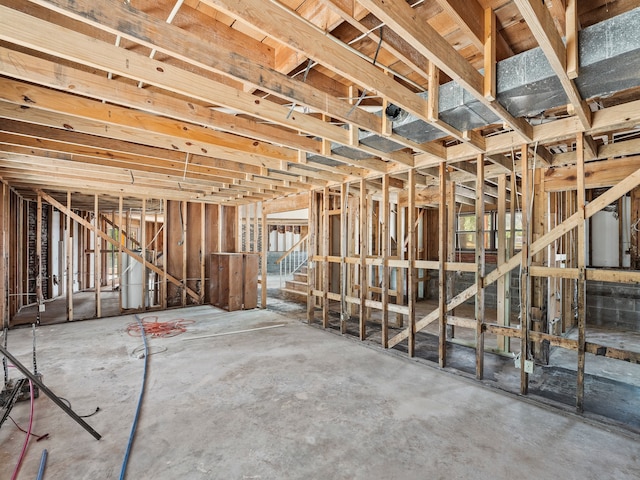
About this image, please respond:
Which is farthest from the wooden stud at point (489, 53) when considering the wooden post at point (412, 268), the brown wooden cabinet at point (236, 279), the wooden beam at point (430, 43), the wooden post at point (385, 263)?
the brown wooden cabinet at point (236, 279)

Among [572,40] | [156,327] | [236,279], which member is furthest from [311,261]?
[572,40]

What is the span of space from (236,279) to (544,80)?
18.6 ft

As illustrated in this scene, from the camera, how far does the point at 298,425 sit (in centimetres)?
235

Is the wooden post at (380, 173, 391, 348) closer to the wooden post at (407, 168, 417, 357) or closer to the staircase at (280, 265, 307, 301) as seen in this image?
the wooden post at (407, 168, 417, 357)

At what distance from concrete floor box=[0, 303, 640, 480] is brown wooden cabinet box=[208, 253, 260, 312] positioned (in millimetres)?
2537

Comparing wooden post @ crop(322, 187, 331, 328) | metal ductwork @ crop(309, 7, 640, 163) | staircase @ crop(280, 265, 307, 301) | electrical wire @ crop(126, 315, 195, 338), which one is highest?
metal ductwork @ crop(309, 7, 640, 163)

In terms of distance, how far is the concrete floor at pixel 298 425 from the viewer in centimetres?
192

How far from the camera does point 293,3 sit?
1.65 meters

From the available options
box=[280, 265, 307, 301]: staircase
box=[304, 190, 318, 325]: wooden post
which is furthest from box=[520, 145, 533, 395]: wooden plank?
box=[280, 265, 307, 301]: staircase

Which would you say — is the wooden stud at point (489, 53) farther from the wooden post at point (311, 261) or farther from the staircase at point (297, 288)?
the staircase at point (297, 288)

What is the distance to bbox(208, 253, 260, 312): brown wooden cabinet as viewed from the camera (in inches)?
248

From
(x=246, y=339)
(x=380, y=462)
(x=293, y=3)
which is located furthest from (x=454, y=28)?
(x=246, y=339)

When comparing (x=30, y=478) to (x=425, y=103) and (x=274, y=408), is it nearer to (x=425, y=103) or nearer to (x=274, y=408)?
(x=274, y=408)

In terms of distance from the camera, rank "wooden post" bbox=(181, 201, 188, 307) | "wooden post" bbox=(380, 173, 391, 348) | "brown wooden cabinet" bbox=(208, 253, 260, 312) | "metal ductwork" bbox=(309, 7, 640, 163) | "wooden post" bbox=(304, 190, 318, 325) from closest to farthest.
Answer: "metal ductwork" bbox=(309, 7, 640, 163) < "wooden post" bbox=(380, 173, 391, 348) < "wooden post" bbox=(304, 190, 318, 325) < "brown wooden cabinet" bbox=(208, 253, 260, 312) < "wooden post" bbox=(181, 201, 188, 307)
